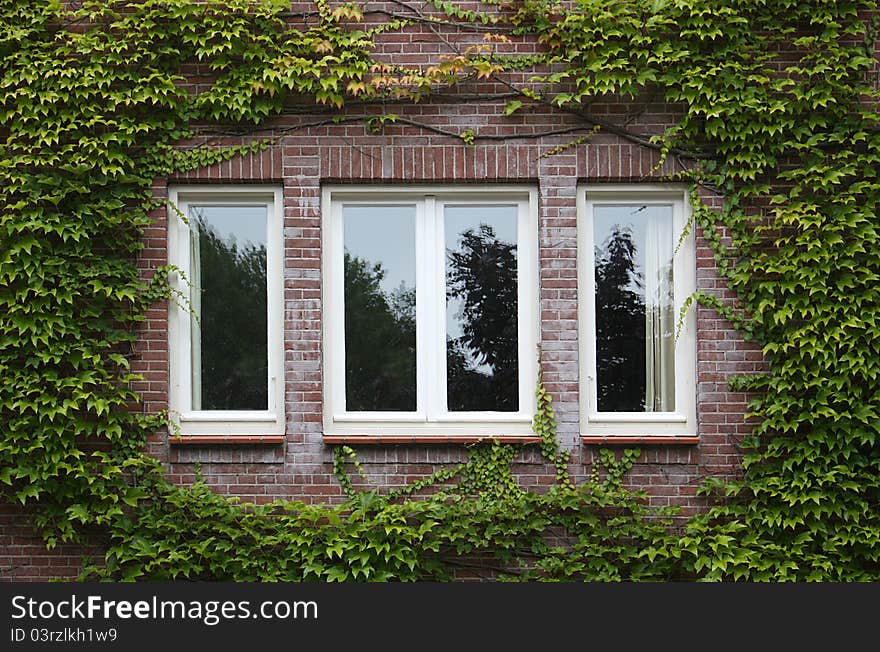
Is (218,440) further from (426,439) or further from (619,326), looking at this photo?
(619,326)

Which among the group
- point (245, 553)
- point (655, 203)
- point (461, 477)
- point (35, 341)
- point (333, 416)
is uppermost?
point (655, 203)

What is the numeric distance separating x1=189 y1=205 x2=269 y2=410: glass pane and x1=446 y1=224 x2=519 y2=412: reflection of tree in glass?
138 centimetres

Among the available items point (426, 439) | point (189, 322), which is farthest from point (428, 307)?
point (189, 322)

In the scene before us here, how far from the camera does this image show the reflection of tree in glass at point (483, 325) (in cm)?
655

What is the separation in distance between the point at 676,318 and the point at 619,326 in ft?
1.34

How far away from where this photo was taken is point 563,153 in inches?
254

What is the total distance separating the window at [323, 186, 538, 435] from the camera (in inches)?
257

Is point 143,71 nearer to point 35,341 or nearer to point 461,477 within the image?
point 35,341

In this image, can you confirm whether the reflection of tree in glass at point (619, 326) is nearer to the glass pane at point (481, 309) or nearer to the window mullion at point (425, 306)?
the glass pane at point (481, 309)

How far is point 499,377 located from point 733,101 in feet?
Result: 8.27

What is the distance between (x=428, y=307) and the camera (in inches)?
259

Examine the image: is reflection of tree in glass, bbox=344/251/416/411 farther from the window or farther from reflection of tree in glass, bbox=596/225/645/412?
reflection of tree in glass, bbox=596/225/645/412

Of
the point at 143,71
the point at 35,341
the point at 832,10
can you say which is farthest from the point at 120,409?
the point at 832,10

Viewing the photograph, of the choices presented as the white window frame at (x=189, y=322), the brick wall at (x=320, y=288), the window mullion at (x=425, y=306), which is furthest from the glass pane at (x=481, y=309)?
the white window frame at (x=189, y=322)
